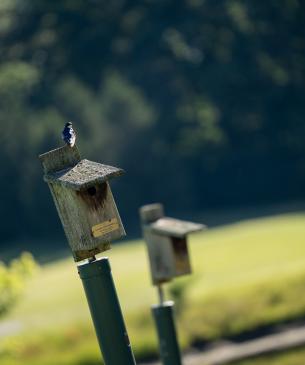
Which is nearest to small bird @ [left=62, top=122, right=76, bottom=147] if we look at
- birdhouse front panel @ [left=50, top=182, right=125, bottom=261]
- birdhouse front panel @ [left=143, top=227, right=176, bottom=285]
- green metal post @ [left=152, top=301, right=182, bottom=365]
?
birdhouse front panel @ [left=50, top=182, right=125, bottom=261]

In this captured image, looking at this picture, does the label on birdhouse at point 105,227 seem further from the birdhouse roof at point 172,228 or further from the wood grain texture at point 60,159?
the birdhouse roof at point 172,228

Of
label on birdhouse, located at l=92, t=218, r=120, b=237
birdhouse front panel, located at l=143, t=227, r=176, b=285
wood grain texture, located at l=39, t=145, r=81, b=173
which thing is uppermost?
wood grain texture, located at l=39, t=145, r=81, b=173

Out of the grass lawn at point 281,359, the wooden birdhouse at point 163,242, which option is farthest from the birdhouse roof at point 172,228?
the grass lawn at point 281,359

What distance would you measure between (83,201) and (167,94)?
1915 inches

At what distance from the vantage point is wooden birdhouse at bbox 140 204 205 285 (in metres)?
11.5

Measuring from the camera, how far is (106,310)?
7203mm

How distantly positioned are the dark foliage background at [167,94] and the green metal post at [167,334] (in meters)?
39.1

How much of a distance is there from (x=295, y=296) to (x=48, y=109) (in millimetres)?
29461

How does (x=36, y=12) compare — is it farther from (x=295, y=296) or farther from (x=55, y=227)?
(x=295, y=296)

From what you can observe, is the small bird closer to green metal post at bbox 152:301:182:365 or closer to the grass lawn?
green metal post at bbox 152:301:182:365

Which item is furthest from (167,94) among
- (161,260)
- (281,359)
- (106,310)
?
(106,310)

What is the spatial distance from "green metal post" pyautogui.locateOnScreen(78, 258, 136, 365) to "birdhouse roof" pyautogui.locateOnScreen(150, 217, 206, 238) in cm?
421

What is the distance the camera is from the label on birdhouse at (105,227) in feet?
24.3

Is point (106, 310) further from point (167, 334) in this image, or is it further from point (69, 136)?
point (167, 334)
